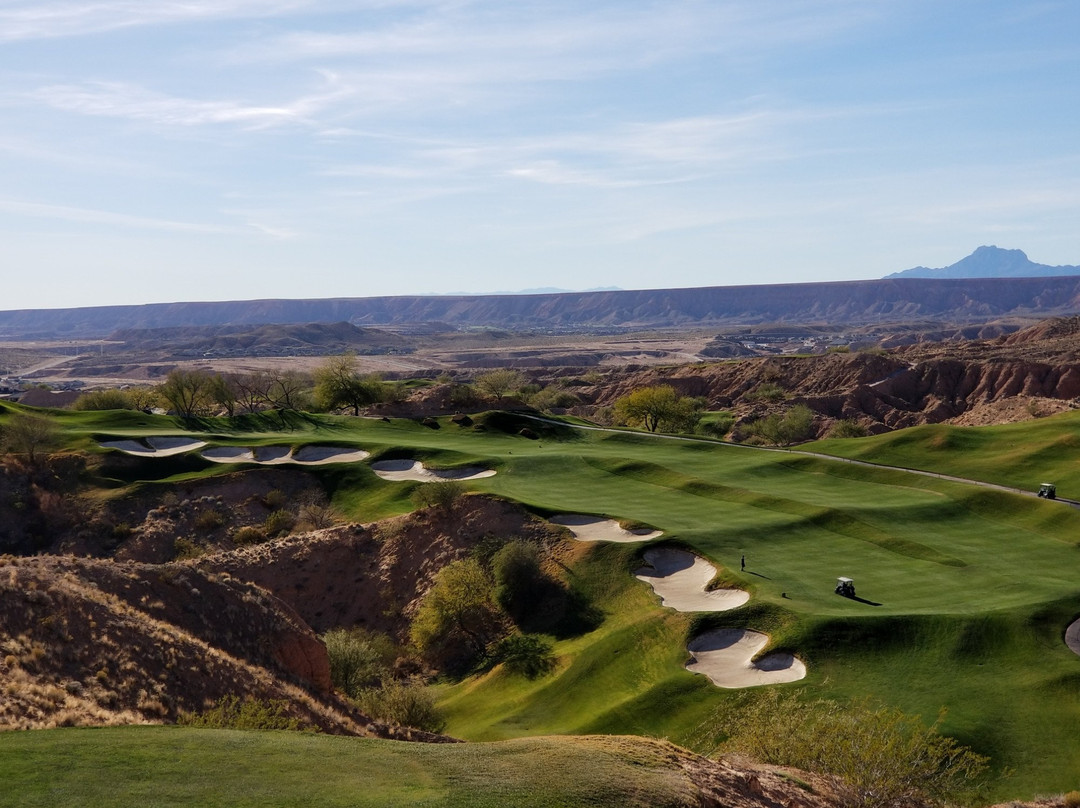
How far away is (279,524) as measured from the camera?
55.0 metres

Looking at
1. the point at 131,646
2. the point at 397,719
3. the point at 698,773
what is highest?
the point at 131,646

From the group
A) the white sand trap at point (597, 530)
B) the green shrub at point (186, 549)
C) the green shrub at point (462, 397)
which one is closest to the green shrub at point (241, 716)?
the white sand trap at point (597, 530)

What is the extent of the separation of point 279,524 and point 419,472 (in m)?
10.1

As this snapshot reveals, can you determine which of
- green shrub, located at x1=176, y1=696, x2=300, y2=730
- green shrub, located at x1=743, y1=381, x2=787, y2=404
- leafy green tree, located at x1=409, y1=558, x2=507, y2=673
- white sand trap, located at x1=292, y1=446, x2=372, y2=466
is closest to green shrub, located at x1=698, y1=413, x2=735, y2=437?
green shrub, located at x1=743, y1=381, x2=787, y2=404

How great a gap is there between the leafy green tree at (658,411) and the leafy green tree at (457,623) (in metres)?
47.6

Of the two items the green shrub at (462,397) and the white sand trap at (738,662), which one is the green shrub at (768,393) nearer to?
the green shrub at (462,397)

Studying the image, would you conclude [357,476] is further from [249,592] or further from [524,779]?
[524,779]

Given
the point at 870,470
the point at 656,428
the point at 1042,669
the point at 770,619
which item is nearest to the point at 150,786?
the point at 770,619

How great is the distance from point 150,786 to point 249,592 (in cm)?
1696

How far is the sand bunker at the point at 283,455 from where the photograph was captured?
63.2m

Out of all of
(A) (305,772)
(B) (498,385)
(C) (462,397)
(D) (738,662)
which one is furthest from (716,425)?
(A) (305,772)

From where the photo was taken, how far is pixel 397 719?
29.3 meters

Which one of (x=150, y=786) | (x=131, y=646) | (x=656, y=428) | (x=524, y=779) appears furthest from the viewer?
(x=656, y=428)

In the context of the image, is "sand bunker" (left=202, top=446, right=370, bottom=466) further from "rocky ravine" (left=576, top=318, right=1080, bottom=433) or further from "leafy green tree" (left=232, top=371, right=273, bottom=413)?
"rocky ravine" (left=576, top=318, right=1080, bottom=433)
